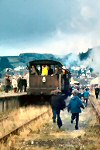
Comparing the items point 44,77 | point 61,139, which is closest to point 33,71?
point 44,77

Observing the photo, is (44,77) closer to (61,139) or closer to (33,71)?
(33,71)

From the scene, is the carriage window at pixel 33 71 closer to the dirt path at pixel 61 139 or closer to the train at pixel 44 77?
the train at pixel 44 77

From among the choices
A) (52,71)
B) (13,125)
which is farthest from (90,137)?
(52,71)

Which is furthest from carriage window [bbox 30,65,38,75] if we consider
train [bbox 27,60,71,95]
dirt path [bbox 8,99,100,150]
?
dirt path [bbox 8,99,100,150]

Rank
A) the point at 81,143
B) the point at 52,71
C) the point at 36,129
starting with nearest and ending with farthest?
the point at 81,143 → the point at 36,129 → the point at 52,71

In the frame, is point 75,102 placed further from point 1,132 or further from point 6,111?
point 6,111

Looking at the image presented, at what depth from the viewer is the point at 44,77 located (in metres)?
32.6

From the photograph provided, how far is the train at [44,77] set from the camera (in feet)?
106

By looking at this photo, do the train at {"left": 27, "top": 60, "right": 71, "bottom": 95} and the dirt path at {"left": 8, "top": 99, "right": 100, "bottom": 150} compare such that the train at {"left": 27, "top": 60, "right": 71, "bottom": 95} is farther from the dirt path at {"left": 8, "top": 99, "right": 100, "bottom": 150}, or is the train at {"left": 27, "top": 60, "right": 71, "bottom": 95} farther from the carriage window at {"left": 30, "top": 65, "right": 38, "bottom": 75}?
the dirt path at {"left": 8, "top": 99, "right": 100, "bottom": 150}

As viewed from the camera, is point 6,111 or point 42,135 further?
point 6,111

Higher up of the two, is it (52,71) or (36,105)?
(52,71)

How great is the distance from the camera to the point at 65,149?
12.3 m

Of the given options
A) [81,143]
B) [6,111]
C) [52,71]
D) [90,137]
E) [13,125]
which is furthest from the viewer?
[52,71]

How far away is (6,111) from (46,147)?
14.3 m
